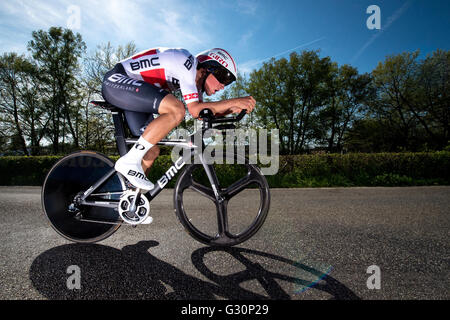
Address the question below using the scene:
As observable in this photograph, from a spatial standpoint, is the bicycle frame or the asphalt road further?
the bicycle frame

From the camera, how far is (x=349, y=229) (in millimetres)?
3082

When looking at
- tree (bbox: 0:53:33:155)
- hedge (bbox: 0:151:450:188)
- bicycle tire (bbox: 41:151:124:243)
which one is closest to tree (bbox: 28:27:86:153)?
tree (bbox: 0:53:33:155)

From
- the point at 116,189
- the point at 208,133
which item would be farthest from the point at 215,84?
the point at 116,189

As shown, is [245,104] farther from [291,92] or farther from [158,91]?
[291,92]

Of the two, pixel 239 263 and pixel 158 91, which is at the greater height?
pixel 158 91

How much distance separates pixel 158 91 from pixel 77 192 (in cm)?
159

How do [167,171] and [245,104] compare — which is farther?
[167,171]

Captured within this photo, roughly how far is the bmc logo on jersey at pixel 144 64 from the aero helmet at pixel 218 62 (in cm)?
46

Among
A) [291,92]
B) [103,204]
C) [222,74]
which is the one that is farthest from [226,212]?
[291,92]

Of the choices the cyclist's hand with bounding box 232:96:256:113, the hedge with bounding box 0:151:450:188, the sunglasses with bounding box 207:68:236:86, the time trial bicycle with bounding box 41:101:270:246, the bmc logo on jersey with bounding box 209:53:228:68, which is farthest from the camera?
the hedge with bounding box 0:151:450:188

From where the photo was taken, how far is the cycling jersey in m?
2.23

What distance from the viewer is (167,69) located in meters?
2.32

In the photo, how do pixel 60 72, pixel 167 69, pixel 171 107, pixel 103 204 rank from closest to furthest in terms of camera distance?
pixel 171 107
pixel 167 69
pixel 103 204
pixel 60 72

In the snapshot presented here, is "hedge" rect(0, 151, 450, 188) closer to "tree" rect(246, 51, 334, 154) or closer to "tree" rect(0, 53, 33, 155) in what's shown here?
"tree" rect(246, 51, 334, 154)
